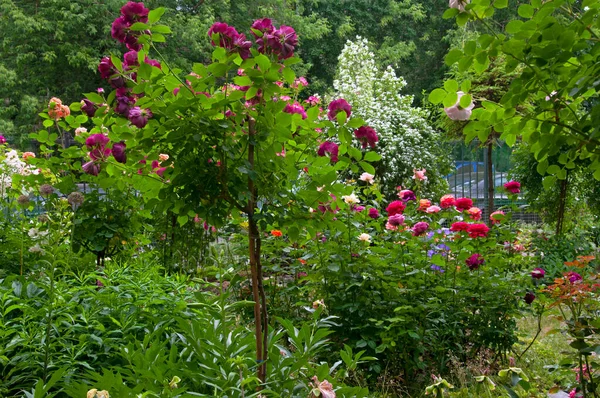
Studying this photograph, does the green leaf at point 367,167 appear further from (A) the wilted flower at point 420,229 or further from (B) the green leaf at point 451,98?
(A) the wilted flower at point 420,229

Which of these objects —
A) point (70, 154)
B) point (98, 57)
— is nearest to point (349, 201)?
point (70, 154)

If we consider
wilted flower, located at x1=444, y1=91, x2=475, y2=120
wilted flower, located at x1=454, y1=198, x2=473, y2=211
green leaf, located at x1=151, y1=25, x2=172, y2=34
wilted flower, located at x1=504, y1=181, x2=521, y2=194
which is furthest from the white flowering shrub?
green leaf, located at x1=151, y1=25, x2=172, y2=34

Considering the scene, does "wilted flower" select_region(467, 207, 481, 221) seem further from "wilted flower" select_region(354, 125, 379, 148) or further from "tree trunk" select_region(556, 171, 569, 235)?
"tree trunk" select_region(556, 171, 569, 235)

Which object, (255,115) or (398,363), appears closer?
(255,115)

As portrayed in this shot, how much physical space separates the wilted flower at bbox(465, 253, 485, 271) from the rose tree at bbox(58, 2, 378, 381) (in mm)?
1740

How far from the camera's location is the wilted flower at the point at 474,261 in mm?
3447

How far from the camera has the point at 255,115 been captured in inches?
68.2

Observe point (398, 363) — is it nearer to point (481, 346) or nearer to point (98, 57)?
point (481, 346)

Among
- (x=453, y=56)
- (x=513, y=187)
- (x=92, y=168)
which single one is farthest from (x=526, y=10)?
(x=513, y=187)

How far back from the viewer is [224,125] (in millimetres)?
1671

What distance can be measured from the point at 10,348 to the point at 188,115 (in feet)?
3.32

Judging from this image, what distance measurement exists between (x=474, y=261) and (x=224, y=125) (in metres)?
2.22

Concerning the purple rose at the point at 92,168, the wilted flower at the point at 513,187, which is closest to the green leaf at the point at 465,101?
the purple rose at the point at 92,168

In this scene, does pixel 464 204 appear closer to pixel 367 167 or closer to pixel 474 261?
pixel 474 261
